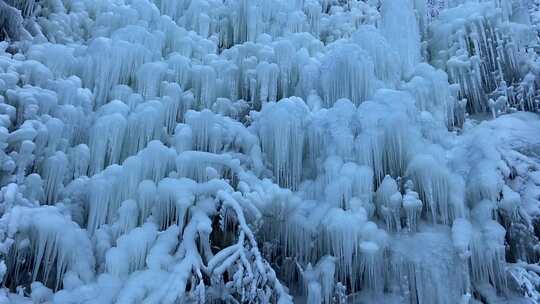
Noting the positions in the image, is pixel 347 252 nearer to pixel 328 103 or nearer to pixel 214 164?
pixel 214 164

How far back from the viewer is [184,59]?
592 cm

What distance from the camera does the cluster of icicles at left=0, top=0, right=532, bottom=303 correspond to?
4.20m

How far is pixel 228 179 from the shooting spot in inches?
197

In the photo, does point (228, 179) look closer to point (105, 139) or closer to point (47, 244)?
point (105, 139)

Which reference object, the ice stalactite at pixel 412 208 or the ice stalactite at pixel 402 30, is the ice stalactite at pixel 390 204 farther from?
the ice stalactite at pixel 402 30

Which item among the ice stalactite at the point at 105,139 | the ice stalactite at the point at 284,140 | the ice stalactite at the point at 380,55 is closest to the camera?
the ice stalactite at the point at 105,139

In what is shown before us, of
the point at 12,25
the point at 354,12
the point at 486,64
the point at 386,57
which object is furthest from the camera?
the point at 354,12

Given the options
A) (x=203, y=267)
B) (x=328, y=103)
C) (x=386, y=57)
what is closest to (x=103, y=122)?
(x=203, y=267)

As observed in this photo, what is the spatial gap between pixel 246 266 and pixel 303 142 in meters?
1.61

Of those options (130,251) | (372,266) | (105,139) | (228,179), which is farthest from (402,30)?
(130,251)

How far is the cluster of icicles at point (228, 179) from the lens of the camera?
4.20 metres

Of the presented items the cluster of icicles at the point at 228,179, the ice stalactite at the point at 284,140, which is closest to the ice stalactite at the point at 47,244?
the cluster of icicles at the point at 228,179

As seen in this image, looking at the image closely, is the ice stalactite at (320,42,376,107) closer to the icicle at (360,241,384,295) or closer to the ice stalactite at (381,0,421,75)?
the ice stalactite at (381,0,421,75)

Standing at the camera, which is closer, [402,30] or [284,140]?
[284,140]
